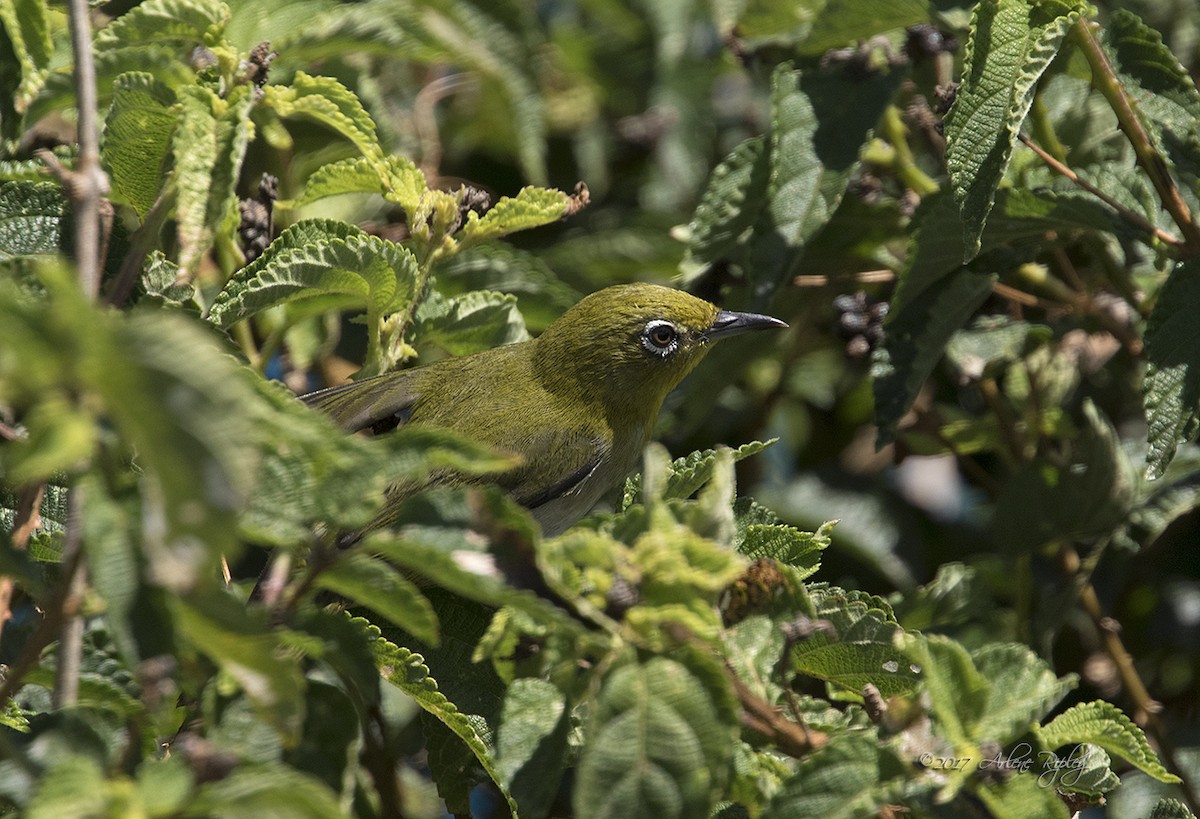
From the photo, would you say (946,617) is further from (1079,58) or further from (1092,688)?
(1079,58)

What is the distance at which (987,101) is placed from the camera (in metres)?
2.80

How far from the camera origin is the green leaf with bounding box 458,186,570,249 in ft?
10.00

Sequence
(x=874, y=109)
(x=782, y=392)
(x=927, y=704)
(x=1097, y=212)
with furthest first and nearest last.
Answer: (x=782, y=392) < (x=874, y=109) < (x=1097, y=212) < (x=927, y=704)

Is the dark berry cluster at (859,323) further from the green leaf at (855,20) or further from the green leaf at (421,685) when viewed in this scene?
the green leaf at (421,685)

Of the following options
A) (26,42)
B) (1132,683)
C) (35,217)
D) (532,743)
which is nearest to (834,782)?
(532,743)

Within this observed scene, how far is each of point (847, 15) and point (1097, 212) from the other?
904 millimetres

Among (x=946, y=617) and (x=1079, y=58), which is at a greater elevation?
(x=1079, y=58)

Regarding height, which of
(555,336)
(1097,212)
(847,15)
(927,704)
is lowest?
(555,336)

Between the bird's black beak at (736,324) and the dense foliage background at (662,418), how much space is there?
0.38 ft

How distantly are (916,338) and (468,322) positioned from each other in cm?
123

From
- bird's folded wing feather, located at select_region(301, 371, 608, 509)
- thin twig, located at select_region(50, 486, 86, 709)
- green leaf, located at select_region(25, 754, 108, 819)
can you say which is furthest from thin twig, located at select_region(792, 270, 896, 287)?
green leaf, located at select_region(25, 754, 108, 819)

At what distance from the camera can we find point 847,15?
3592 mm

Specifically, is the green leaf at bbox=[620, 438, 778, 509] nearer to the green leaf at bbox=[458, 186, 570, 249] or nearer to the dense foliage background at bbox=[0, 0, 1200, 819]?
the dense foliage background at bbox=[0, 0, 1200, 819]

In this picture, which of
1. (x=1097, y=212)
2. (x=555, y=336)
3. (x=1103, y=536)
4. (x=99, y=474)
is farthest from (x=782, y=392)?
(x=99, y=474)
